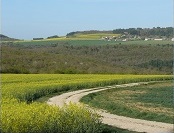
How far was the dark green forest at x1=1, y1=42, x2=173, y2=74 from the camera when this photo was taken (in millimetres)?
59031

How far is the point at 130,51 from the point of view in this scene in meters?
104

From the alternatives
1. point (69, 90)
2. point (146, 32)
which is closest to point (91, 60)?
point (69, 90)

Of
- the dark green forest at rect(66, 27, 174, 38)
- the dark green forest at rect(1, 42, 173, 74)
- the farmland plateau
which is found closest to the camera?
the farmland plateau

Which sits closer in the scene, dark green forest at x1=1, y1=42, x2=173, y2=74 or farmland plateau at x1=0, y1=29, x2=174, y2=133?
farmland plateau at x1=0, y1=29, x2=174, y2=133

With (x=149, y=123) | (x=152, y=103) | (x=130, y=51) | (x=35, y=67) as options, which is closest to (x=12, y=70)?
(x=35, y=67)

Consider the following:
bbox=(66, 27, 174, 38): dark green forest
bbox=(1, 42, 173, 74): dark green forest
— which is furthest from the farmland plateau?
bbox=(66, 27, 174, 38): dark green forest

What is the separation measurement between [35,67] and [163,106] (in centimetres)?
3721

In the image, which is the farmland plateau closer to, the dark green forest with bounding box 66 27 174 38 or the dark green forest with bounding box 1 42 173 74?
the dark green forest with bounding box 1 42 173 74

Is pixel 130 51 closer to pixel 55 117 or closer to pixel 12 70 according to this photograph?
pixel 12 70

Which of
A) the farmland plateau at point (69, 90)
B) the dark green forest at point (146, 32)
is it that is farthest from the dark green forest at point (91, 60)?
the dark green forest at point (146, 32)

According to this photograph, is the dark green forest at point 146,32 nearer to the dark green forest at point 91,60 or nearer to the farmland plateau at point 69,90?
the dark green forest at point 91,60

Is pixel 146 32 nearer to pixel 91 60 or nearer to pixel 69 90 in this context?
pixel 91 60

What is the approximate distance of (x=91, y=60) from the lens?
72188mm

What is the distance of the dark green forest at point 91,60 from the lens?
194 feet
